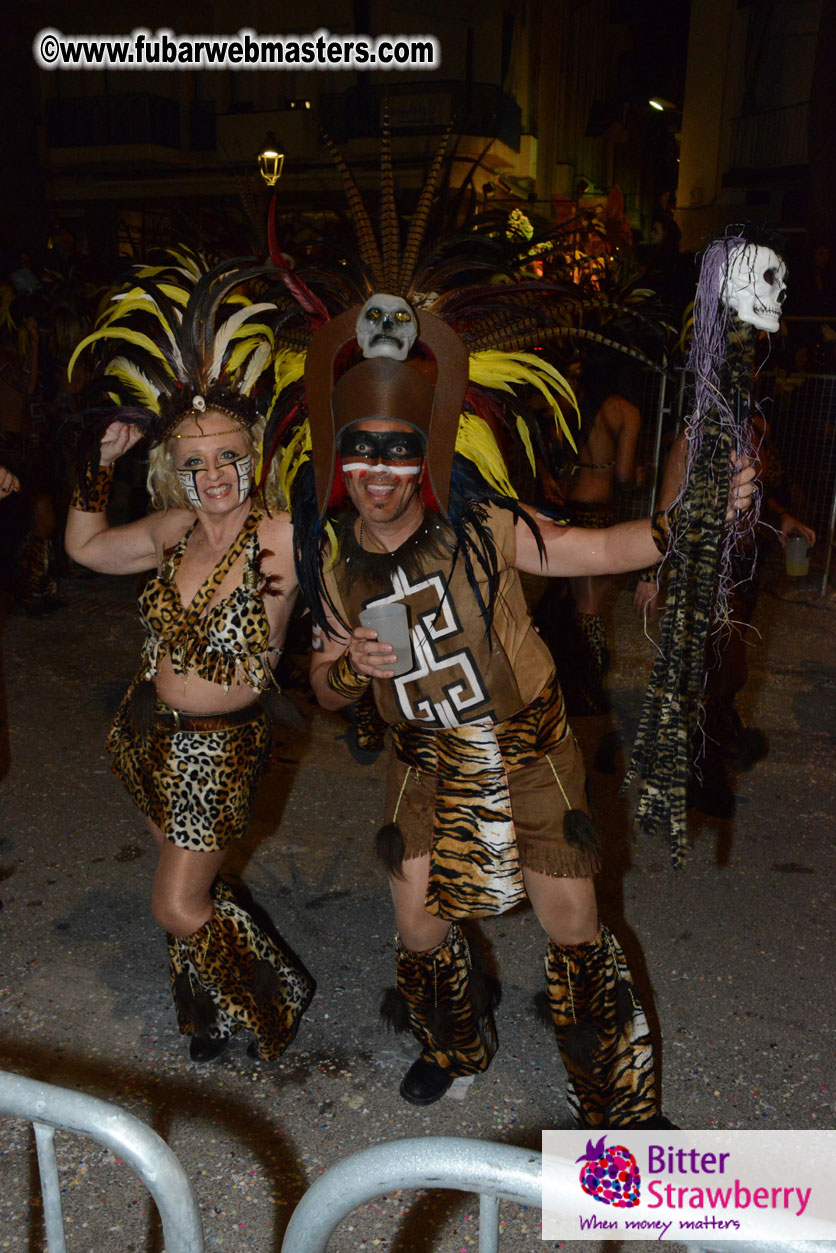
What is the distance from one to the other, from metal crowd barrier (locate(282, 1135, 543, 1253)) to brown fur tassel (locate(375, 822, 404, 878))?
134cm

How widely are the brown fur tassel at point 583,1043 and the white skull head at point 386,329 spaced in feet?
5.64

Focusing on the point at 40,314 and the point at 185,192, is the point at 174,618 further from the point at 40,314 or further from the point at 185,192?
the point at 185,192

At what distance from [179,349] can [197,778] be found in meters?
1.22

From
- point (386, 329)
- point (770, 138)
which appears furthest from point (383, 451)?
point (770, 138)

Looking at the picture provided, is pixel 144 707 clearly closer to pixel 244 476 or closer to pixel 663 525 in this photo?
pixel 244 476

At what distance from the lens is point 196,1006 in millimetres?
3082

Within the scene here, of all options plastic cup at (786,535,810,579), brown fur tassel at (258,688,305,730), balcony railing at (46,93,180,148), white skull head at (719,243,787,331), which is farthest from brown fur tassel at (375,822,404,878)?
balcony railing at (46,93,180,148)

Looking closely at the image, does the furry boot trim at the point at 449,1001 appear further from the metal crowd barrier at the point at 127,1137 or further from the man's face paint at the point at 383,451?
the metal crowd barrier at the point at 127,1137

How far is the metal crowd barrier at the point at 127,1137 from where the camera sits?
133cm

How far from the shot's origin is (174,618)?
2885 mm

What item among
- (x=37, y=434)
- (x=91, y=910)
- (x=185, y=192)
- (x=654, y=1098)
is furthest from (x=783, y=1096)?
(x=185, y=192)

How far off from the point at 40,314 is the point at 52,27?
2240 cm

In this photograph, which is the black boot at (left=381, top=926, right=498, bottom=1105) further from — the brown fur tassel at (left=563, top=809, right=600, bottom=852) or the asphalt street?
the brown fur tassel at (left=563, top=809, right=600, bottom=852)

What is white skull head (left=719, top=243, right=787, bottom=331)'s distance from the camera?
2064 mm
